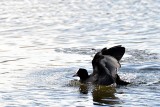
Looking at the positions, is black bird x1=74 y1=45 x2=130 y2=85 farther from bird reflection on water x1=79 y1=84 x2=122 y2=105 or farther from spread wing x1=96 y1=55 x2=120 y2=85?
bird reflection on water x1=79 y1=84 x2=122 y2=105

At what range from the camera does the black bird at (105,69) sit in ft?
43.9

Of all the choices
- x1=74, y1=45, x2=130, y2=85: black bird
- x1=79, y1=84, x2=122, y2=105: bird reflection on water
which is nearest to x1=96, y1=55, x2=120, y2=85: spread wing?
x1=74, y1=45, x2=130, y2=85: black bird

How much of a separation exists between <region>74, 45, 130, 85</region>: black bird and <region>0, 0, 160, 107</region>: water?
0.18 m

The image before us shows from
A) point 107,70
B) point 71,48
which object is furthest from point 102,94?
point 71,48

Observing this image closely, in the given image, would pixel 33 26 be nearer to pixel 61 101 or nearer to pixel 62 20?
pixel 62 20

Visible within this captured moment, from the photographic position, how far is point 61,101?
470 inches

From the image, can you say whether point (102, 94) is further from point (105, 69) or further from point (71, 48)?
point (71, 48)

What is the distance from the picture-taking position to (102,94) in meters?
13.0

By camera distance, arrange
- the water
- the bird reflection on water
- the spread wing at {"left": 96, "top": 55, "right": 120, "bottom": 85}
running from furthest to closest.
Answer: the spread wing at {"left": 96, "top": 55, "right": 120, "bottom": 85}, the water, the bird reflection on water

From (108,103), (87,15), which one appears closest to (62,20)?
(87,15)

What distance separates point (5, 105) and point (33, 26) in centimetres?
1060

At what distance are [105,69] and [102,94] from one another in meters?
0.61

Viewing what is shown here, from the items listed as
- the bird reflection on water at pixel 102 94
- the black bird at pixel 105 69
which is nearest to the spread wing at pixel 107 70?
the black bird at pixel 105 69

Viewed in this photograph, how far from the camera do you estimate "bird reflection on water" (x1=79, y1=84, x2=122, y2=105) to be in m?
12.2
